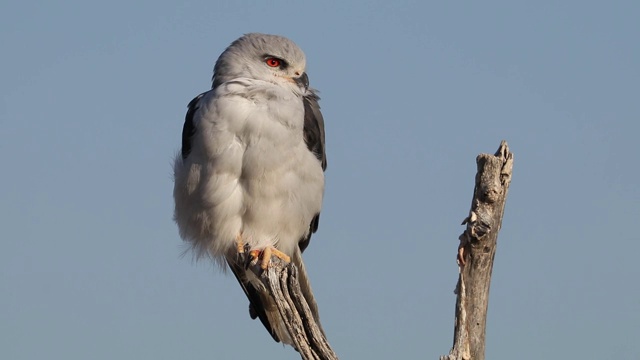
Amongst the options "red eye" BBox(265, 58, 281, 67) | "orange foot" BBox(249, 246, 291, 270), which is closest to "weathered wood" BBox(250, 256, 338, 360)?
"orange foot" BBox(249, 246, 291, 270)

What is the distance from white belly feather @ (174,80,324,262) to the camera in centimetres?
688

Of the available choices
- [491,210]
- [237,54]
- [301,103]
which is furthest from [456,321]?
[237,54]

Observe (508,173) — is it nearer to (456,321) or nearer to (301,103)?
(456,321)

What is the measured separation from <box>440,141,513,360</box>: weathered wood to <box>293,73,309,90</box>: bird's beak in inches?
112

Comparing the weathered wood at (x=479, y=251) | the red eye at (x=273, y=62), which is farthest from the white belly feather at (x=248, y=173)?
the weathered wood at (x=479, y=251)

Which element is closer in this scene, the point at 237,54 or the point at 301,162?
the point at 301,162

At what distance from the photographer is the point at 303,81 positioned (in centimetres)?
768

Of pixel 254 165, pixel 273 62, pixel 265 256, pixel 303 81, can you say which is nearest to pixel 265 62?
pixel 273 62

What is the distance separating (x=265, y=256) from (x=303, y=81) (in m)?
1.57

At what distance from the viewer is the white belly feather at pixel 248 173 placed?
22.6ft

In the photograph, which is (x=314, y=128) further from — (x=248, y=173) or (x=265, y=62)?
(x=265, y=62)

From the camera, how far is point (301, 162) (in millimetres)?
7062

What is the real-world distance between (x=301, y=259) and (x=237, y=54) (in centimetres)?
177

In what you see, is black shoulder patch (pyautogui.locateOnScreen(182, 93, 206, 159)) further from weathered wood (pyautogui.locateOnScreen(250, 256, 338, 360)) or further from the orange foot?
weathered wood (pyautogui.locateOnScreen(250, 256, 338, 360))
